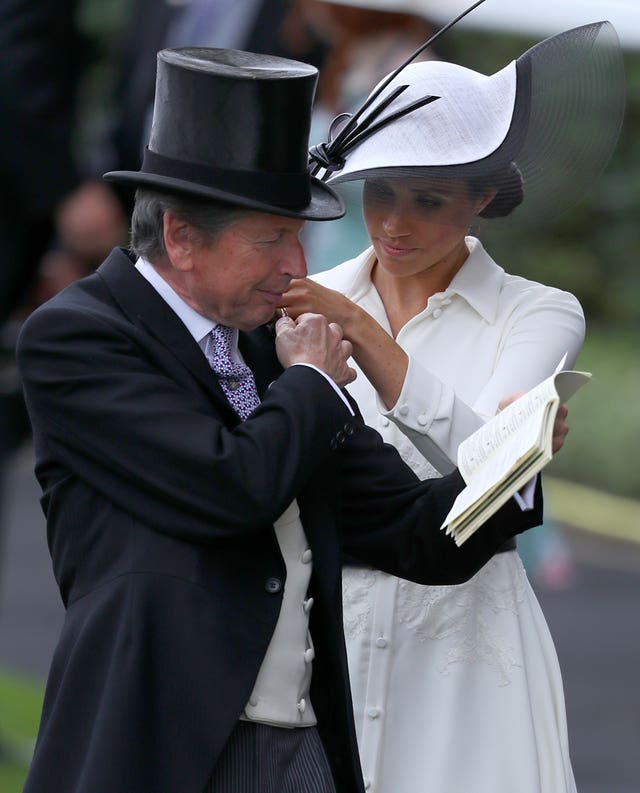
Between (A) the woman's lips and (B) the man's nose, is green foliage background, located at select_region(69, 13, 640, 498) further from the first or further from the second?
(B) the man's nose

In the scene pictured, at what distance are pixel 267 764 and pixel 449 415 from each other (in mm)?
683

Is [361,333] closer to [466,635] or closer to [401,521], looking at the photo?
[401,521]

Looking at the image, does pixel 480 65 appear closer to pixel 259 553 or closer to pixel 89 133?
pixel 89 133

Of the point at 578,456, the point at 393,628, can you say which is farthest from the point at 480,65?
the point at 393,628

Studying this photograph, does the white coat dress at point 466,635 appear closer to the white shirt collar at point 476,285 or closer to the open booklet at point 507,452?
the white shirt collar at point 476,285

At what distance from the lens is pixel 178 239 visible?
8.77ft

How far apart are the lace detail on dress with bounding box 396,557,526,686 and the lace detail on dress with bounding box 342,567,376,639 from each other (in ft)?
0.19

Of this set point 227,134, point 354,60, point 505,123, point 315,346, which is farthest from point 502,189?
point 354,60

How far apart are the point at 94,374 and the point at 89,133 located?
39.0 ft

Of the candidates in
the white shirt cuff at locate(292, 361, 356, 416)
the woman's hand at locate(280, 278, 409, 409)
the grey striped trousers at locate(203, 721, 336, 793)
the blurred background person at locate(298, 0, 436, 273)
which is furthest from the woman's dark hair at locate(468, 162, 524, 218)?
the blurred background person at locate(298, 0, 436, 273)

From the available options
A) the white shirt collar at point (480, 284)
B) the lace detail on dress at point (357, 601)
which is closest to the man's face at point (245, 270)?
the white shirt collar at point (480, 284)

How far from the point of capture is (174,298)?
2725mm

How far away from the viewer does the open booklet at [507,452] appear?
8.00ft

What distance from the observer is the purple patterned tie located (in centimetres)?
Answer: 276
